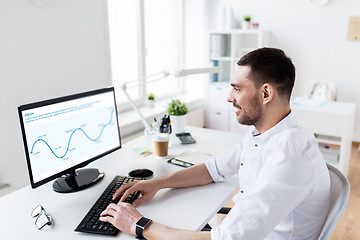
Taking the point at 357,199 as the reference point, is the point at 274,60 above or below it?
above

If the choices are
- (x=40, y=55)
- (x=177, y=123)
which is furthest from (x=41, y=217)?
(x=40, y=55)

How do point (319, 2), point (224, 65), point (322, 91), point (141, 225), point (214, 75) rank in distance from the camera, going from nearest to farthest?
point (141, 225) → point (322, 91) → point (319, 2) → point (214, 75) → point (224, 65)

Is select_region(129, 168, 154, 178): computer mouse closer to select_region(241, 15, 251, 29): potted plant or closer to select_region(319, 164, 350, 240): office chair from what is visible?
select_region(319, 164, 350, 240): office chair

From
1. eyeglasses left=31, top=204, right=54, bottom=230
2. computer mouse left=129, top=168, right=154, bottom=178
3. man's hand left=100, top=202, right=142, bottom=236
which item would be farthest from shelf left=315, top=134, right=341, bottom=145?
eyeglasses left=31, top=204, right=54, bottom=230

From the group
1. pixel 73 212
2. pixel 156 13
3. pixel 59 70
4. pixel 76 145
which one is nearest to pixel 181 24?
pixel 156 13

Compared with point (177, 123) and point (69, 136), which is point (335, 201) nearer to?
point (69, 136)

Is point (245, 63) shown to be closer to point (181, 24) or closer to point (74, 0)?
point (74, 0)

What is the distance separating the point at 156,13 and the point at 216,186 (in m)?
2.84

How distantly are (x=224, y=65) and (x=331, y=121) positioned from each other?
188cm

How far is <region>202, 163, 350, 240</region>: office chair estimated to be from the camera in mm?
963

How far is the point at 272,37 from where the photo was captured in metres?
4.31

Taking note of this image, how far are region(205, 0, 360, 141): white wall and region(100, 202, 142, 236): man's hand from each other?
3.70 meters

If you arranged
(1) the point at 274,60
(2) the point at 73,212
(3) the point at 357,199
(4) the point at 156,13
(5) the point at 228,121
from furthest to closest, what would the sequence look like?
(5) the point at 228,121
(4) the point at 156,13
(3) the point at 357,199
(2) the point at 73,212
(1) the point at 274,60

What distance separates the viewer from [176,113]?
2.10 meters
